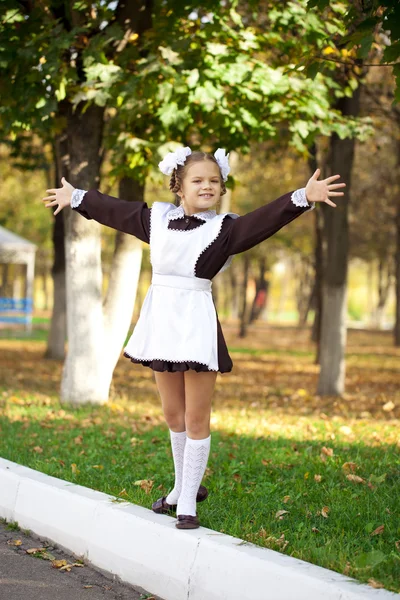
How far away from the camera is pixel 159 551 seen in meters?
4.29

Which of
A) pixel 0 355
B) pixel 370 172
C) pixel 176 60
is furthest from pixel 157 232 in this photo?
pixel 370 172

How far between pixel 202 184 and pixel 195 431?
1325mm

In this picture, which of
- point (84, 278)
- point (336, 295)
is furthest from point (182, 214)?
point (336, 295)

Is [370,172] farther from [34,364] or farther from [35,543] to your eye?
[35,543]

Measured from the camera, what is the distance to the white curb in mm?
3611

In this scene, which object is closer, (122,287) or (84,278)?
(84,278)

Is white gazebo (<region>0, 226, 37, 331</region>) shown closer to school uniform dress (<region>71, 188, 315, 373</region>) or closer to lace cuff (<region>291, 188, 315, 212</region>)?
school uniform dress (<region>71, 188, 315, 373</region>)

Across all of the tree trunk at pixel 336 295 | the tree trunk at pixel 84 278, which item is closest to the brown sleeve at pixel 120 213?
the tree trunk at pixel 84 278

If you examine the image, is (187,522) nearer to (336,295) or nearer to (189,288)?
(189,288)

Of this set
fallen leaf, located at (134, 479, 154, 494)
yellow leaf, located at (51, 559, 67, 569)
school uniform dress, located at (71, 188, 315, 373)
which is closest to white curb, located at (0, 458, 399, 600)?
yellow leaf, located at (51, 559, 67, 569)

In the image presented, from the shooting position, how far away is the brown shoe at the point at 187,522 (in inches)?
173

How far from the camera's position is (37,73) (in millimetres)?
9008

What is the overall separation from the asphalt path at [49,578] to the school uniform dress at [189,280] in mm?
1123

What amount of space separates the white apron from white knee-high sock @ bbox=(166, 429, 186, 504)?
55 centimetres
